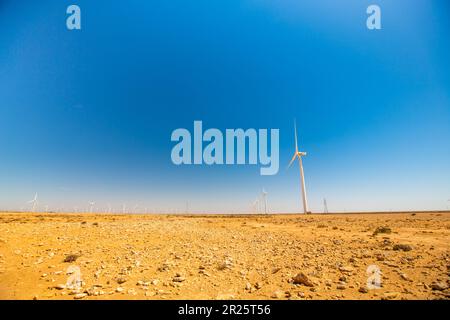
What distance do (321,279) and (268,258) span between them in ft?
10.5

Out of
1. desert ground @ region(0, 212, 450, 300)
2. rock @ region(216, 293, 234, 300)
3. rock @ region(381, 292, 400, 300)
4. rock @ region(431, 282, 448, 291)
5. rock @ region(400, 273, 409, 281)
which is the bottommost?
rock @ region(216, 293, 234, 300)

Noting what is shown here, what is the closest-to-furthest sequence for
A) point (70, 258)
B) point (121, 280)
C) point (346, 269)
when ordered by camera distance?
point (121, 280) < point (346, 269) < point (70, 258)

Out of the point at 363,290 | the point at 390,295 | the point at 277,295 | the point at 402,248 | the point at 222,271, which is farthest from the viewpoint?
the point at 402,248

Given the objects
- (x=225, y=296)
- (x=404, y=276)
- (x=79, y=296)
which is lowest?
(x=225, y=296)

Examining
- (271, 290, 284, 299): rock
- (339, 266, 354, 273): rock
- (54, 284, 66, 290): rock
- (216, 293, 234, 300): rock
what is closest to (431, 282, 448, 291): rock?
(339, 266, 354, 273): rock

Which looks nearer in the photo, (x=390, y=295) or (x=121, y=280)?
(x=390, y=295)

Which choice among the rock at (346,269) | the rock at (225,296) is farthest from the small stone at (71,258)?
the rock at (346,269)

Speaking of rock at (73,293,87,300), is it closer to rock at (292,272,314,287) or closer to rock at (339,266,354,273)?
rock at (292,272,314,287)

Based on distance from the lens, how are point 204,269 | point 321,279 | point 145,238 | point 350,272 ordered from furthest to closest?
point 145,238 < point 204,269 < point 350,272 < point 321,279

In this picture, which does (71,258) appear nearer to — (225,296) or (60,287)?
(60,287)

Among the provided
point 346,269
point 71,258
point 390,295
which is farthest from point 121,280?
point 390,295
